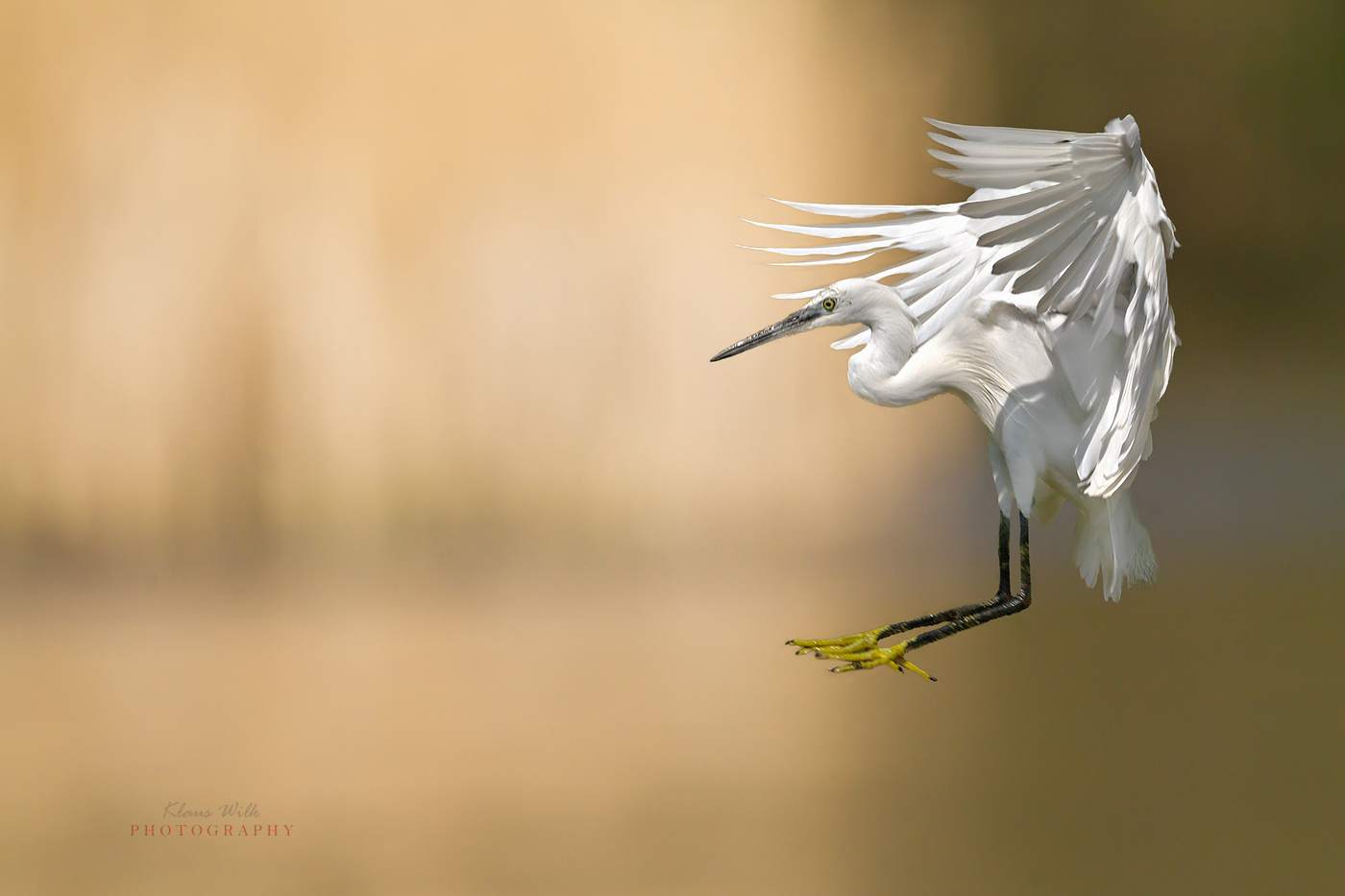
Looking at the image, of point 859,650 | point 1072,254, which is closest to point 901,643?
point 859,650

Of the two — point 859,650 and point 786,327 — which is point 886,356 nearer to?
point 786,327

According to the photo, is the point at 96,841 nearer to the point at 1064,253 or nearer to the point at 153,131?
the point at 1064,253

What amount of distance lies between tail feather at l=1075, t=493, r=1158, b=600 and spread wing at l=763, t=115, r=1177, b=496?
0.34 ft

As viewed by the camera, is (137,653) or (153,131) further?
(153,131)

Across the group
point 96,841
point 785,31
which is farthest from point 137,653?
point 785,31

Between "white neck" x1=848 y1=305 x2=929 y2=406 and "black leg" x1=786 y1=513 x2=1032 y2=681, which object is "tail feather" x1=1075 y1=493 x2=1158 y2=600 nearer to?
"black leg" x1=786 y1=513 x2=1032 y2=681

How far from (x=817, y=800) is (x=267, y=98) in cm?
267

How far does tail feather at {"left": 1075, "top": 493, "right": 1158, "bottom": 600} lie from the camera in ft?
4.58

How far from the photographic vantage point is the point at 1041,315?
1292 millimetres

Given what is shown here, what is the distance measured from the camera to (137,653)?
260 centimetres
